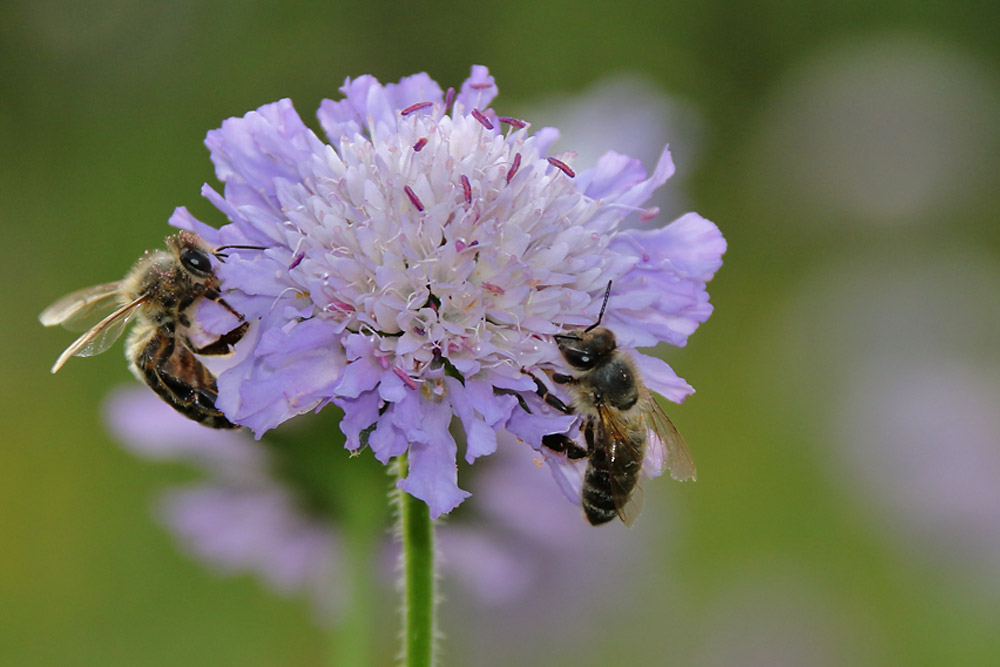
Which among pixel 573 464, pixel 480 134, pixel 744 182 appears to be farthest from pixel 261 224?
pixel 744 182

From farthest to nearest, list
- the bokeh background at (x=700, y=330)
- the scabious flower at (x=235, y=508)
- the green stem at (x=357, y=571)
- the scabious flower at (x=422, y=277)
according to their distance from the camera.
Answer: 1. the bokeh background at (x=700, y=330)
2. the scabious flower at (x=235, y=508)
3. the green stem at (x=357, y=571)
4. the scabious flower at (x=422, y=277)

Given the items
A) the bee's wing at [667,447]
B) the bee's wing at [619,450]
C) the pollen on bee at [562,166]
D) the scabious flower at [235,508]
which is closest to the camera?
the pollen on bee at [562,166]

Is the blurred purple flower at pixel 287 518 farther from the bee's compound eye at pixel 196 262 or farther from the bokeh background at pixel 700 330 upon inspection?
the bee's compound eye at pixel 196 262

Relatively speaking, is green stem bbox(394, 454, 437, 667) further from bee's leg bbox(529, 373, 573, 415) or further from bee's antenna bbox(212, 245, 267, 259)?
bee's antenna bbox(212, 245, 267, 259)

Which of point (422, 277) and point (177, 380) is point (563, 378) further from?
point (177, 380)

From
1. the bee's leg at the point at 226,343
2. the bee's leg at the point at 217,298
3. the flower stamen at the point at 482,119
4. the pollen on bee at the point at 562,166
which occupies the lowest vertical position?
the bee's leg at the point at 226,343

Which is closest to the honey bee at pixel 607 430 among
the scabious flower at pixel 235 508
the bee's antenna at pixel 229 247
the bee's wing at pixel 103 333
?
the bee's antenna at pixel 229 247
